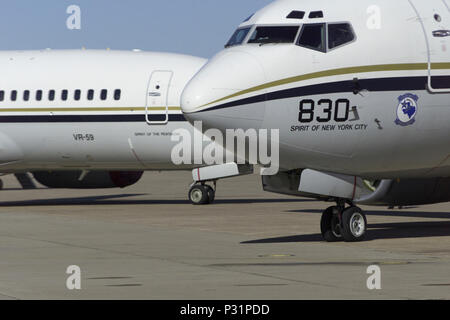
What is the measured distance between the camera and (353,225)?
1906cm

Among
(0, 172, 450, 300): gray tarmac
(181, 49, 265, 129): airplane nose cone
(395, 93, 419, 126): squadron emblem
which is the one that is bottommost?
(0, 172, 450, 300): gray tarmac

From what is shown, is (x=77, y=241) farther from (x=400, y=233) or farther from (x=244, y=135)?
(x=400, y=233)

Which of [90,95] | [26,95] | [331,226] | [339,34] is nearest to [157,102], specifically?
[90,95]

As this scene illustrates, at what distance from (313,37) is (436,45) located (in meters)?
2.06

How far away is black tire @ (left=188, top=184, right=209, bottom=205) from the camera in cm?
3281

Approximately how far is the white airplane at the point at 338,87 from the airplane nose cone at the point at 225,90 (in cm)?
2

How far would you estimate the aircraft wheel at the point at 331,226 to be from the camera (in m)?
19.2

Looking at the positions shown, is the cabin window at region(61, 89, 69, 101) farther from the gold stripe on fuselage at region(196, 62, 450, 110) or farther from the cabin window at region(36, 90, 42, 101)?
the gold stripe on fuselage at region(196, 62, 450, 110)

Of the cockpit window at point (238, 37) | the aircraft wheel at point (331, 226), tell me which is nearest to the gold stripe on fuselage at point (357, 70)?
the cockpit window at point (238, 37)

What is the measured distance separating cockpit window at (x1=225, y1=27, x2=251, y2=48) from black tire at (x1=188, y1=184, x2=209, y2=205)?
573 inches

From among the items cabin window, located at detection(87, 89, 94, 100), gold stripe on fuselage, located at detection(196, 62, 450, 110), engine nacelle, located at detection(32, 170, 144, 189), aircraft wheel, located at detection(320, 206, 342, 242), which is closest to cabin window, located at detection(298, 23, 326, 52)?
gold stripe on fuselage, located at detection(196, 62, 450, 110)

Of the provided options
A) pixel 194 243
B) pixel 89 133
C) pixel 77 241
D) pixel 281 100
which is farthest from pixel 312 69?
pixel 89 133

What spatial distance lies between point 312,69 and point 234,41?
154cm

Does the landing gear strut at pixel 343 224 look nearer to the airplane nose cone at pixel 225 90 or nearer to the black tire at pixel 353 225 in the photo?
the black tire at pixel 353 225
